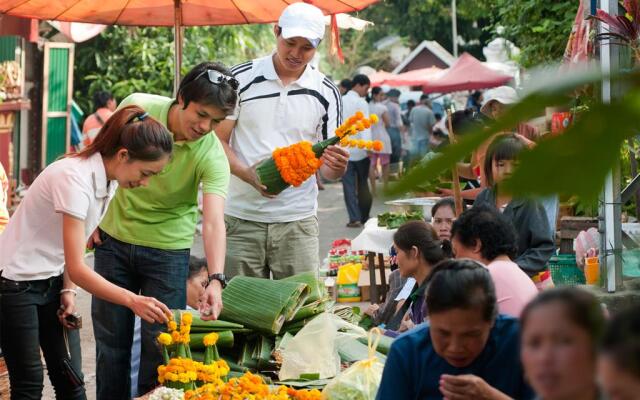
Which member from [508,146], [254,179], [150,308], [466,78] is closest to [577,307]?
[508,146]

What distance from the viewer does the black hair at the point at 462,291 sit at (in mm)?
2740

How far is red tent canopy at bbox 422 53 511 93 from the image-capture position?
76.8 feet

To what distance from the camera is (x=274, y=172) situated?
15.9ft

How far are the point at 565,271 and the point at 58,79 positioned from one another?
8955 millimetres

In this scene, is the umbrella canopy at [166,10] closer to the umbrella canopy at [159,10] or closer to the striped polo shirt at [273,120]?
the umbrella canopy at [159,10]

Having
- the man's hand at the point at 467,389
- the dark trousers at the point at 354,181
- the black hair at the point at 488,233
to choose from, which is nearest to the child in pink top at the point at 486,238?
the black hair at the point at 488,233

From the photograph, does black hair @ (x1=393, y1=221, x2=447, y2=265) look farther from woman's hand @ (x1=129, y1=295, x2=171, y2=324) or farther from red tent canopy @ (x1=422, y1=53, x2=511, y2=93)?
red tent canopy @ (x1=422, y1=53, x2=511, y2=93)

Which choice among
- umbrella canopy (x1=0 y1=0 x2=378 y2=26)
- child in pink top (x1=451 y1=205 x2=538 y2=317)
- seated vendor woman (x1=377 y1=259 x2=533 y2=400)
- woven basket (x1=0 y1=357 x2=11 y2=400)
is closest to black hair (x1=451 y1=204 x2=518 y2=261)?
child in pink top (x1=451 y1=205 x2=538 y2=317)

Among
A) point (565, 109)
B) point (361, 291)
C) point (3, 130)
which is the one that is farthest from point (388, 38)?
point (565, 109)

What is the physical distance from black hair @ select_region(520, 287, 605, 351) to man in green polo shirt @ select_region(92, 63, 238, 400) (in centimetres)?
259

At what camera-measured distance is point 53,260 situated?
4.12 metres

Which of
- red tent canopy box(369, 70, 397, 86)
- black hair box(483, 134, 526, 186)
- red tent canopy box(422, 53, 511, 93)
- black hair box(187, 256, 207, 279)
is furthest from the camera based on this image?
red tent canopy box(369, 70, 397, 86)

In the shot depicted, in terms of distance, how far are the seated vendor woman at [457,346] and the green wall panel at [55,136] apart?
37.7 feet

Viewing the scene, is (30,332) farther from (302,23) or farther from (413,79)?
(413,79)
